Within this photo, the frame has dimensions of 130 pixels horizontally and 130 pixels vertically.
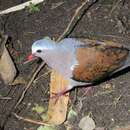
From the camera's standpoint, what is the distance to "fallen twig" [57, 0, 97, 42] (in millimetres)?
6537

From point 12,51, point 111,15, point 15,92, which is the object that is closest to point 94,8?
point 111,15

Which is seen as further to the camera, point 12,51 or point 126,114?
point 12,51

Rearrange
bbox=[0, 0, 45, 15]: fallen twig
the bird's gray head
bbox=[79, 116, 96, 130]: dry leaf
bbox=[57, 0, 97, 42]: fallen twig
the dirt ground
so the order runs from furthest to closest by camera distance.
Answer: bbox=[0, 0, 45, 15]: fallen twig
bbox=[57, 0, 97, 42]: fallen twig
the dirt ground
bbox=[79, 116, 96, 130]: dry leaf
the bird's gray head

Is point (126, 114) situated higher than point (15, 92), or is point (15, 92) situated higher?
point (15, 92)

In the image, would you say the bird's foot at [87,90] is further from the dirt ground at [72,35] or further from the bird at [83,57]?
the bird at [83,57]

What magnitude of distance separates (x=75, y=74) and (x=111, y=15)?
1.58 m

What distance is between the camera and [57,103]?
5820mm

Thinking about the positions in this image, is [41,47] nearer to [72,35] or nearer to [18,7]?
[72,35]

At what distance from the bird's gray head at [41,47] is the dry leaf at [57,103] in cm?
57

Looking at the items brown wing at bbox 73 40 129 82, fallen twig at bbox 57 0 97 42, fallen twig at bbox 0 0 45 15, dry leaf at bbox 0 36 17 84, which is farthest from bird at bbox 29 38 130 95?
fallen twig at bbox 0 0 45 15

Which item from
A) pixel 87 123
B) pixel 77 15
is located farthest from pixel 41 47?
pixel 77 15

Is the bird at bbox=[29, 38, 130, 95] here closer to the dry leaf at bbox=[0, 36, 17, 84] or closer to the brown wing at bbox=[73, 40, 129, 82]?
the brown wing at bbox=[73, 40, 129, 82]

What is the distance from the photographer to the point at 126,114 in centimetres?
570

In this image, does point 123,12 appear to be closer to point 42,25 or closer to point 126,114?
point 42,25
